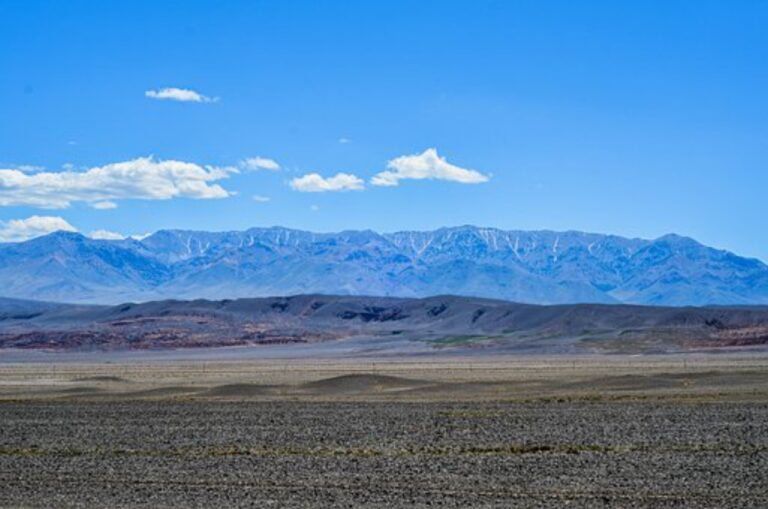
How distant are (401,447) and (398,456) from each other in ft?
5.24

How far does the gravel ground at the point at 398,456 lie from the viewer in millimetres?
19391

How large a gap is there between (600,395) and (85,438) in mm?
19434

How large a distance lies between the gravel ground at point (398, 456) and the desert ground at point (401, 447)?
0.17ft

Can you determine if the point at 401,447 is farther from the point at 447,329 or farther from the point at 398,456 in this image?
the point at 447,329

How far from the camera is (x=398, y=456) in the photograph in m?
→ 24.6

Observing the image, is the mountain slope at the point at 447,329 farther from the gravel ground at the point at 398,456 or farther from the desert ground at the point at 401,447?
the gravel ground at the point at 398,456

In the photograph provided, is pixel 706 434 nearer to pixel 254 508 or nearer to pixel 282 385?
pixel 254 508

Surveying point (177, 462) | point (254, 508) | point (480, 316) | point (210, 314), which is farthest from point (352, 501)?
point (210, 314)

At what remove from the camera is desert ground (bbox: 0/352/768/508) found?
1958cm

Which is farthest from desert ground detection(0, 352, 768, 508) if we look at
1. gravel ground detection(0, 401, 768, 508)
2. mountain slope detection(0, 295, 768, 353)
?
mountain slope detection(0, 295, 768, 353)

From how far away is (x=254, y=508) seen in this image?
732 inches

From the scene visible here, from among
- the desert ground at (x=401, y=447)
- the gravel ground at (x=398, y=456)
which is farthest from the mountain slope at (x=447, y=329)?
the gravel ground at (x=398, y=456)

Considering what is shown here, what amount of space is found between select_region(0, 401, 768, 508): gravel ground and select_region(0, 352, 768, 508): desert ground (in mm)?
52

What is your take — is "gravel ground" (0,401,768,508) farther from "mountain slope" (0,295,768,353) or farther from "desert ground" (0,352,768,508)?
"mountain slope" (0,295,768,353)
